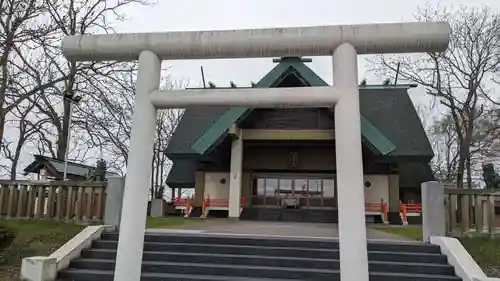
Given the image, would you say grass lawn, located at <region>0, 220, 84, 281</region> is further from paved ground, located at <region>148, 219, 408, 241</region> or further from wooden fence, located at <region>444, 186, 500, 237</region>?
wooden fence, located at <region>444, 186, 500, 237</region>

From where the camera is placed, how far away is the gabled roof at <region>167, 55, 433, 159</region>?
16.4 meters

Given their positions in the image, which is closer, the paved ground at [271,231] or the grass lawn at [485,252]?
the grass lawn at [485,252]

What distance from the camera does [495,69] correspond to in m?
20.5

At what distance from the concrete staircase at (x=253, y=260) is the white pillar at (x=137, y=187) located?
7.03 ft

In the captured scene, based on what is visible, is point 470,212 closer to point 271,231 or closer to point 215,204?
point 271,231

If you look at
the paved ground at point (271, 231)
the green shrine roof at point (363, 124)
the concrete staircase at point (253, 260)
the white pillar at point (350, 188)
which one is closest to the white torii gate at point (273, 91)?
the white pillar at point (350, 188)

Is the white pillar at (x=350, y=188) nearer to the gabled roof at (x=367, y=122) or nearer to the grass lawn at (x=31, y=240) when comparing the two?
the grass lawn at (x=31, y=240)

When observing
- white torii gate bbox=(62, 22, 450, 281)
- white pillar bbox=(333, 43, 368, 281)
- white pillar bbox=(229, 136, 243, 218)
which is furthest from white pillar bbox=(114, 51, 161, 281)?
white pillar bbox=(229, 136, 243, 218)

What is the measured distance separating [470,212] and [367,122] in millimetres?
7697

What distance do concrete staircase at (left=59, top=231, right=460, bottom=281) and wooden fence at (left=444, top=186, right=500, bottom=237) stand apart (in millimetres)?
1609

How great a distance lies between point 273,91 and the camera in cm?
510

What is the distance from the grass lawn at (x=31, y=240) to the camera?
7.87 m

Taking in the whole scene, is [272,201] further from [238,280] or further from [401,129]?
[238,280]

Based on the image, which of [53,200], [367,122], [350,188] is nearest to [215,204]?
[367,122]
